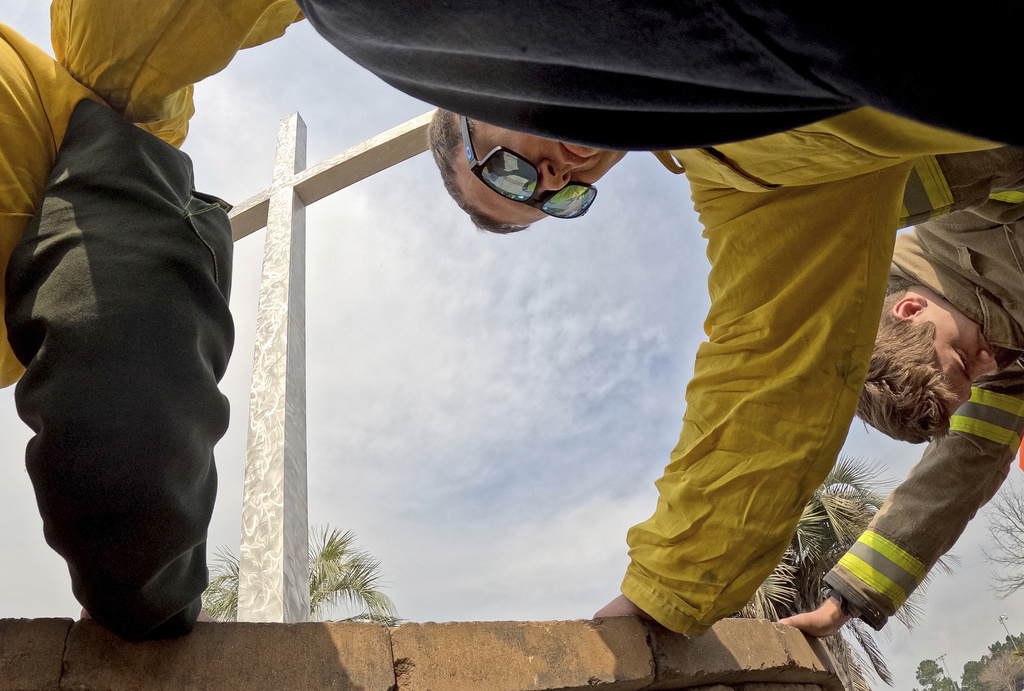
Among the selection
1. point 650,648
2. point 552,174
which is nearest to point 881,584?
point 650,648

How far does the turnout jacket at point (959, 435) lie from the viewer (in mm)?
2094

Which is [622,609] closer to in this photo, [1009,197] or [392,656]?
[392,656]

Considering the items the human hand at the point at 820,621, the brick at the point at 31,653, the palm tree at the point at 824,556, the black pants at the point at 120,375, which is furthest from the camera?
the palm tree at the point at 824,556

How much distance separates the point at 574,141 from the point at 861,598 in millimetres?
1843

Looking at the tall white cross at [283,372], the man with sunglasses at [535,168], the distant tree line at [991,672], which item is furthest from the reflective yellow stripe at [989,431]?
the distant tree line at [991,672]

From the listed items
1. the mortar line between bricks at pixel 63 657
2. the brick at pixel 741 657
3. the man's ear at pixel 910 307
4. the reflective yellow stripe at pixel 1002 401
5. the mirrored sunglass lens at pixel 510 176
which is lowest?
the brick at pixel 741 657

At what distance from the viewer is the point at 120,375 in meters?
1.03

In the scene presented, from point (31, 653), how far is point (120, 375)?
486 mm

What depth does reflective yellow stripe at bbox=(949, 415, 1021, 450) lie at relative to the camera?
234cm

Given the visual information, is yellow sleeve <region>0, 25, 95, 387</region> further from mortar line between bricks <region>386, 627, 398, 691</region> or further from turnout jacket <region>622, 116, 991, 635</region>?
turnout jacket <region>622, 116, 991, 635</region>

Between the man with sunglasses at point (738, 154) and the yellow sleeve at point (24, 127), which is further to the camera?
the yellow sleeve at point (24, 127)

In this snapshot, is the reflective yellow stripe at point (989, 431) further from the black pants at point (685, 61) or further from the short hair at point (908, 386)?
the black pants at point (685, 61)

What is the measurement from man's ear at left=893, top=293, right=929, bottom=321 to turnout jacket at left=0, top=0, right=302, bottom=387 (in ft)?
6.63

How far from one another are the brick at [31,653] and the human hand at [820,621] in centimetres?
167
